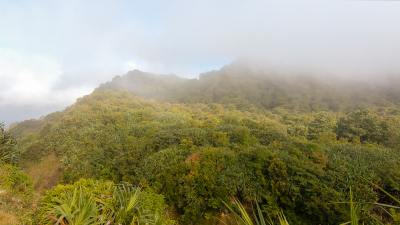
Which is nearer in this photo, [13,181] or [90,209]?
[90,209]

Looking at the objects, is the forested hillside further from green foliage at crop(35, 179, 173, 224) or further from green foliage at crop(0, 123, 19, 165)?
green foliage at crop(0, 123, 19, 165)

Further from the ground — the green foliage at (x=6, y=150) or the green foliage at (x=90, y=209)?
the green foliage at (x=6, y=150)

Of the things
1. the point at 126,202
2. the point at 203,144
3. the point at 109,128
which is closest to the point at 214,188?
the point at 203,144

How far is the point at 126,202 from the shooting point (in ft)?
17.2

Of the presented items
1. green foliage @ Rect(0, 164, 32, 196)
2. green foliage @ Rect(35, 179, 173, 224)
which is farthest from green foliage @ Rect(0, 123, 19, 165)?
green foliage @ Rect(35, 179, 173, 224)

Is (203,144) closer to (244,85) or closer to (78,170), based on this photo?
(78,170)

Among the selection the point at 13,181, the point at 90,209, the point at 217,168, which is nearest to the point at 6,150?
the point at 13,181

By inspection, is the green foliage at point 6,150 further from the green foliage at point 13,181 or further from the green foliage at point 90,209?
the green foliage at point 90,209

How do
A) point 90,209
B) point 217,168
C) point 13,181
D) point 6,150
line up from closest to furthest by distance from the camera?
point 90,209 → point 13,181 → point 6,150 → point 217,168

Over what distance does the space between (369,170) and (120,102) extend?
47284 mm

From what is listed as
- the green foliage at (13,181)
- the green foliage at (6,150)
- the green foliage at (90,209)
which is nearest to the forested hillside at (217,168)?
the green foliage at (90,209)

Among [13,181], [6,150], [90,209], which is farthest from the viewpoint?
[6,150]

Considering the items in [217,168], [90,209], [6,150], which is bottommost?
[217,168]

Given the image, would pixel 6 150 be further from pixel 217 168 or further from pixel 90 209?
pixel 217 168
